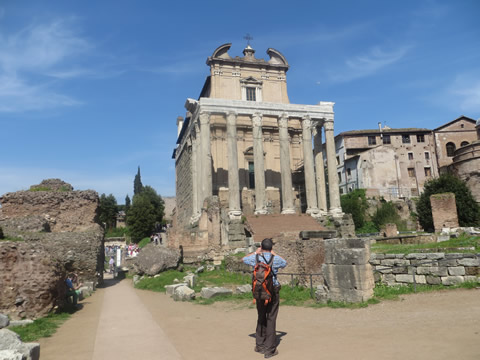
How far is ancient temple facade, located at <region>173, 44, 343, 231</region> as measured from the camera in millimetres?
28969

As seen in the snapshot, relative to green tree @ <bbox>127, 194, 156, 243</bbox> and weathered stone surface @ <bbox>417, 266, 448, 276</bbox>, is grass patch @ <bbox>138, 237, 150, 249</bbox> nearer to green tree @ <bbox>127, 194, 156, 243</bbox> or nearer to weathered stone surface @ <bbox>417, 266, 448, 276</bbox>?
green tree @ <bbox>127, 194, 156, 243</bbox>

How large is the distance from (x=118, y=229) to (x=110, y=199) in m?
6.46

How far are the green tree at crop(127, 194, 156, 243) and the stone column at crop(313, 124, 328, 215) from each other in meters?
28.7

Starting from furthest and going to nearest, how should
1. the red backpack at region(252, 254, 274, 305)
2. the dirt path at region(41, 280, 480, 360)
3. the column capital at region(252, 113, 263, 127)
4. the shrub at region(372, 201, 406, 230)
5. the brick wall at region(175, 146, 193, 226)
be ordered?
the brick wall at region(175, 146, 193, 226), the shrub at region(372, 201, 406, 230), the column capital at region(252, 113, 263, 127), the red backpack at region(252, 254, 274, 305), the dirt path at region(41, 280, 480, 360)

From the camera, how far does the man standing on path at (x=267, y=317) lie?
553cm

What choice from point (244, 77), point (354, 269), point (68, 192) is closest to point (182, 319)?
point (354, 269)

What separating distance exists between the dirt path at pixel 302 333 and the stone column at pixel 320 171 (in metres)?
22.6

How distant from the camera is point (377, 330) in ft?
20.5

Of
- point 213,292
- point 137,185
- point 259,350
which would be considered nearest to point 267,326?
point 259,350

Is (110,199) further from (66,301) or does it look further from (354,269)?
(354,269)

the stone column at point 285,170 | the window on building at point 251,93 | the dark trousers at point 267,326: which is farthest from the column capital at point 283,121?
the dark trousers at point 267,326

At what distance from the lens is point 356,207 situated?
36.4 metres

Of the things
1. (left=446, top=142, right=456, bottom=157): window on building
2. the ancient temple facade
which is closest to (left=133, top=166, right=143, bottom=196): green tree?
the ancient temple facade

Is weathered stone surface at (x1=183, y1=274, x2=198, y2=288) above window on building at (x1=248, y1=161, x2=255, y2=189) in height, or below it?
below
